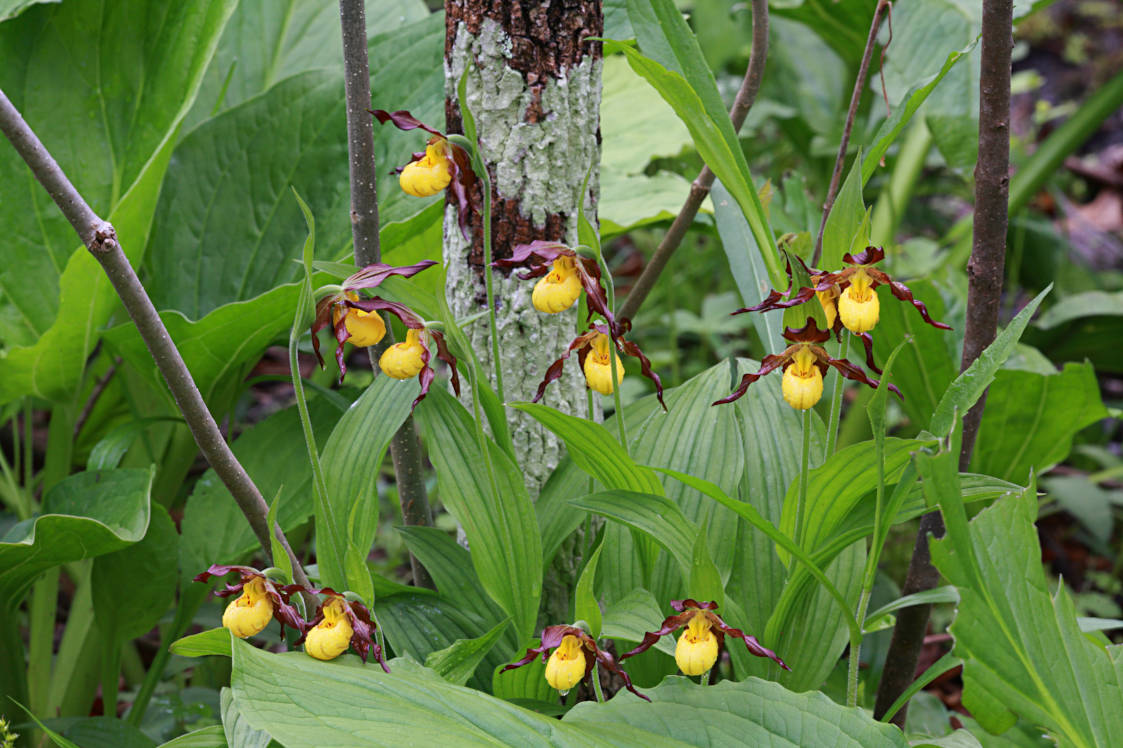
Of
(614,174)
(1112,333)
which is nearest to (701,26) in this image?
(614,174)

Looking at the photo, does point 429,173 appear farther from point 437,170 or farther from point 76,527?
point 76,527

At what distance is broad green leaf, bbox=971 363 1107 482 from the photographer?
1.33m

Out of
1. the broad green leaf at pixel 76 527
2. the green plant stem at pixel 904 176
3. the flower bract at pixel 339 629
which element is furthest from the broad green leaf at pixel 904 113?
the green plant stem at pixel 904 176

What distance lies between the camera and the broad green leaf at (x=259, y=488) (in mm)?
1100

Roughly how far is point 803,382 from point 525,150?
45 centimetres

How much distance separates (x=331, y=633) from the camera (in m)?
0.72

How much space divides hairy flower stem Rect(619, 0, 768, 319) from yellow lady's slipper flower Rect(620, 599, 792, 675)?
500 millimetres

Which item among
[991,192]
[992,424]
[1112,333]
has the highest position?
[991,192]

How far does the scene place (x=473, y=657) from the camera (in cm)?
82

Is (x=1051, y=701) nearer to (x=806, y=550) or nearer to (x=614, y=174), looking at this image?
(x=806, y=550)

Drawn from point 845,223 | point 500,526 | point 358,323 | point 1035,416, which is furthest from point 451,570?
point 1035,416

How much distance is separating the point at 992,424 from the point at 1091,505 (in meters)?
0.57

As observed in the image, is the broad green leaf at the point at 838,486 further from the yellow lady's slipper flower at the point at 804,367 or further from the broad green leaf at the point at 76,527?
the broad green leaf at the point at 76,527

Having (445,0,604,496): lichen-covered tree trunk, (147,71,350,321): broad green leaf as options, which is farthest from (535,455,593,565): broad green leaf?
(147,71,350,321): broad green leaf
